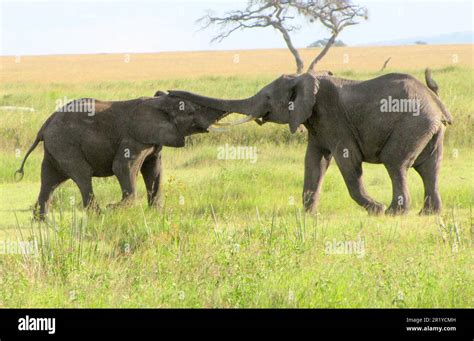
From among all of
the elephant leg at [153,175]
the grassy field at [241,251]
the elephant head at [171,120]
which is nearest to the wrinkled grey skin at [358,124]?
the elephant head at [171,120]

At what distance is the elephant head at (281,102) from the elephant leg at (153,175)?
77 cm

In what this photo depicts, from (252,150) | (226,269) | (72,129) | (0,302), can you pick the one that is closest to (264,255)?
(226,269)

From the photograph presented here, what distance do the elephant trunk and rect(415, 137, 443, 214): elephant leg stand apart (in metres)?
1.94

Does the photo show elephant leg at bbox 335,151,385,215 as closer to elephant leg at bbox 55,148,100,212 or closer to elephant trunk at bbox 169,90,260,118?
elephant trunk at bbox 169,90,260,118

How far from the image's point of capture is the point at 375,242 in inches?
363

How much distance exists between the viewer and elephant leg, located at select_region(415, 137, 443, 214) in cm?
1127

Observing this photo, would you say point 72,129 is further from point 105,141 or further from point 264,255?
point 264,255

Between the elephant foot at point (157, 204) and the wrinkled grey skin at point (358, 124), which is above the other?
the wrinkled grey skin at point (358, 124)

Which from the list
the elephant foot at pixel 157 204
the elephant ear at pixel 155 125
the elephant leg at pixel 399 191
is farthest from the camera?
the elephant ear at pixel 155 125

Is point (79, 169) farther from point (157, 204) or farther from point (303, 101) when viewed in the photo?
point (303, 101)

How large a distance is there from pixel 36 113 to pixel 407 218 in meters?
10.5

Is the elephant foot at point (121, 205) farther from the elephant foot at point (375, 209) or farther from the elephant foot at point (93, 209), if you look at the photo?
the elephant foot at point (375, 209)

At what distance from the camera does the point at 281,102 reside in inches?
446

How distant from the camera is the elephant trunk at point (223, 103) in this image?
1104 cm
